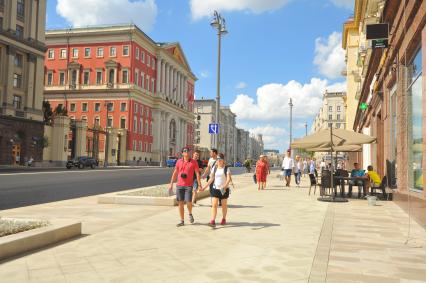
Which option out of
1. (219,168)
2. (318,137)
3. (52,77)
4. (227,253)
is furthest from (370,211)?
(52,77)


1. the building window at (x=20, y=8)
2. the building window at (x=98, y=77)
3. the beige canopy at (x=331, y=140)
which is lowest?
the beige canopy at (x=331, y=140)

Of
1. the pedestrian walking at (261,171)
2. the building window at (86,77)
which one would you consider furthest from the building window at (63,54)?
the pedestrian walking at (261,171)

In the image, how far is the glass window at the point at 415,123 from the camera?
1042cm

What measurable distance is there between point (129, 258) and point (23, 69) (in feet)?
165

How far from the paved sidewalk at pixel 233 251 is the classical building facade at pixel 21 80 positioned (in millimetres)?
38968

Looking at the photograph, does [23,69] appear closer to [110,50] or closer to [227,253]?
[110,50]

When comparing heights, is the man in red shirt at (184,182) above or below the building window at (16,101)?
below

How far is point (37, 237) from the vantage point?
668 cm

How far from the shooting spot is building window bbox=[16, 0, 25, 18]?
163 ft

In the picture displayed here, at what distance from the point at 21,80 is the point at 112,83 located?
28279 millimetres

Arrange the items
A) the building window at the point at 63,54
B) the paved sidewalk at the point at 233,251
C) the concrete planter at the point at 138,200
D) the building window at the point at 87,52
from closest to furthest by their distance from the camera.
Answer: the paved sidewalk at the point at 233,251 → the concrete planter at the point at 138,200 → the building window at the point at 87,52 → the building window at the point at 63,54

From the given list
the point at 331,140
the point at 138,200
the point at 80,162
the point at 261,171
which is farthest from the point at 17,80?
the point at 331,140

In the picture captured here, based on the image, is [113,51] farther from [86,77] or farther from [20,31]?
[20,31]

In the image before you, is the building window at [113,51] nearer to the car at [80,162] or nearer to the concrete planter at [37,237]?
the car at [80,162]
